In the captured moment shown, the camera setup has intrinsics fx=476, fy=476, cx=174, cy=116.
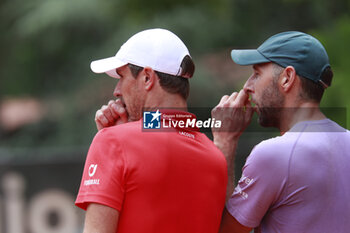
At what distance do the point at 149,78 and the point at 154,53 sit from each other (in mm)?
115

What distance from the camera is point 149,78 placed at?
2146 millimetres

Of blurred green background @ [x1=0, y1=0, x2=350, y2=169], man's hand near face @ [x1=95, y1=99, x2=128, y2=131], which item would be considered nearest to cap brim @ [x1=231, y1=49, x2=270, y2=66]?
man's hand near face @ [x1=95, y1=99, x2=128, y2=131]

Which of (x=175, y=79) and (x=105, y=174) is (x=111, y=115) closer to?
(x=175, y=79)

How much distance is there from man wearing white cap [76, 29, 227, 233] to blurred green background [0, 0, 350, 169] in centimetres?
548

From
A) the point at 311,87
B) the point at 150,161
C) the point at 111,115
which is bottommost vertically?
the point at 150,161

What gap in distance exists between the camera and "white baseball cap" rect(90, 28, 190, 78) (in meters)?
2.14

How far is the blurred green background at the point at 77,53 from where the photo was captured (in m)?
8.97

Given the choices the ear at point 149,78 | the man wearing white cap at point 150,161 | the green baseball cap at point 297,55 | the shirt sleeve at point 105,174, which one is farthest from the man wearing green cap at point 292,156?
the shirt sleeve at point 105,174

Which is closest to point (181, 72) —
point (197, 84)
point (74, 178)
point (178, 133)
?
point (178, 133)

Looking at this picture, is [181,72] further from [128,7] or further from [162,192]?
[128,7]

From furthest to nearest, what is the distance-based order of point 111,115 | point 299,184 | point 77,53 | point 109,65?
point 77,53
point 111,115
point 109,65
point 299,184

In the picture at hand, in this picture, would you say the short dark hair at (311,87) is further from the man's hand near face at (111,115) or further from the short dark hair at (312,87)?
the man's hand near face at (111,115)

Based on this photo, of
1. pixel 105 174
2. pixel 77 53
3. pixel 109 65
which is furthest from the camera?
pixel 77 53

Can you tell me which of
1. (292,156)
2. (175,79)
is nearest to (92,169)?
(175,79)
